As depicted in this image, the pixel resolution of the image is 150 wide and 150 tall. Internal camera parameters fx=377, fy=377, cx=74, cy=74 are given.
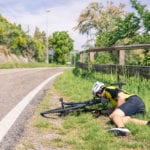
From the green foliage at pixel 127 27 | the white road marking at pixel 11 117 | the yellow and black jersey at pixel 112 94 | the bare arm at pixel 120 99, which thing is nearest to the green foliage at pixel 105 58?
the green foliage at pixel 127 27

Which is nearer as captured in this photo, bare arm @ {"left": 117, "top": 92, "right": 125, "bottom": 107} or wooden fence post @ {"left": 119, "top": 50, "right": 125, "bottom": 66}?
bare arm @ {"left": 117, "top": 92, "right": 125, "bottom": 107}

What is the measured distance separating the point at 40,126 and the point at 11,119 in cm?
70

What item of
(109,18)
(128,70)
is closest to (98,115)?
(128,70)

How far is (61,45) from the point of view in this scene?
8450 centimetres

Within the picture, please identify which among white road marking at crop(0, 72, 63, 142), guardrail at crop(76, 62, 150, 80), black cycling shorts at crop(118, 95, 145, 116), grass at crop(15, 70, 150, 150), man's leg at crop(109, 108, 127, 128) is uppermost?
guardrail at crop(76, 62, 150, 80)

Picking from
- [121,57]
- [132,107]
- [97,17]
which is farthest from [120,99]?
[97,17]

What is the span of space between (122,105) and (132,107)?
0.56 ft

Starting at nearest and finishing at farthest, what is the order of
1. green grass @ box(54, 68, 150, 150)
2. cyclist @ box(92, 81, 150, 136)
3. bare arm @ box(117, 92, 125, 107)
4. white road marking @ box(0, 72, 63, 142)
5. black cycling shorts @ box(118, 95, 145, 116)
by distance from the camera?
green grass @ box(54, 68, 150, 150)
white road marking @ box(0, 72, 63, 142)
cyclist @ box(92, 81, 150, 136)
black cycling shorts @ box(118, 95, 145, 116)
bare arm @ box(117, 92, 125, 107)

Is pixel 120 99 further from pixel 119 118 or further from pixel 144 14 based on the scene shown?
pixel 144 14

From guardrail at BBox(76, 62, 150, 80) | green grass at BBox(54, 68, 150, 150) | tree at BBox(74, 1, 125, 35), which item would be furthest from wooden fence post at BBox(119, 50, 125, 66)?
tree at BBox(74, 1, 125, 35)

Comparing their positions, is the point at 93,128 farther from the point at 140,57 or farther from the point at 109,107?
the point at 140,57

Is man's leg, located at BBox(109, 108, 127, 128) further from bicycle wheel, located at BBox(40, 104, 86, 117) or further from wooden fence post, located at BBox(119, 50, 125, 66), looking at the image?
wooden fence post, located at BBox(119, 50, 125, 66)

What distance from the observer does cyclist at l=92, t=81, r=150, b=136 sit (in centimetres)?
595

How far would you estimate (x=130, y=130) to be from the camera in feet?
18.4
